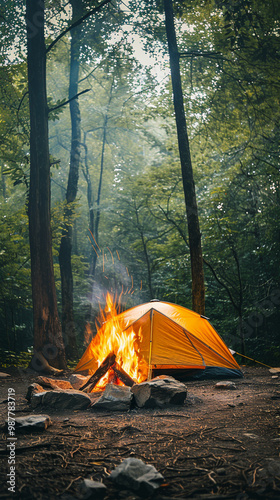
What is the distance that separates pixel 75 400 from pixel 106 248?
1850cm

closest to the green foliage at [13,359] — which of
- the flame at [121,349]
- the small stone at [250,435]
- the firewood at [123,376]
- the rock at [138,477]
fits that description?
the flame at [121,349]

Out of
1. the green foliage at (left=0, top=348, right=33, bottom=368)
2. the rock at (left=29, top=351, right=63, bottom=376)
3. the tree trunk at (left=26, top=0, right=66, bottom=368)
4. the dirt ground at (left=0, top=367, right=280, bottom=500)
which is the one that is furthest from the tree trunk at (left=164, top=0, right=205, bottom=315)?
the green foliage at (left=0, top=348, right=33, bottom=368)

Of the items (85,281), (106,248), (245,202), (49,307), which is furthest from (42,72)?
(106,248)

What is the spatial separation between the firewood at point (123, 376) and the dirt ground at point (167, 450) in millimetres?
1001

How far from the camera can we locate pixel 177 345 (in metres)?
6.83

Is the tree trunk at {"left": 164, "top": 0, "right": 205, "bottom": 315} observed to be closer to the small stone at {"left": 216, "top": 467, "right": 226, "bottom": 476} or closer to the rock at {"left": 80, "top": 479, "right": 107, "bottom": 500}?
the small stone at {"left": 216, "top": 467, "right": 226, "bottom": 476}

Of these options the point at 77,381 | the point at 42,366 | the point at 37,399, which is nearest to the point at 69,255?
the point at 42,366

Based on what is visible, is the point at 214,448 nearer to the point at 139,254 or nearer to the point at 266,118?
the point at 266,118

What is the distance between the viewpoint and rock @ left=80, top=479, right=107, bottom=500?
2.23 m

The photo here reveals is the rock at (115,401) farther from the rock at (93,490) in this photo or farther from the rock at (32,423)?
the rock at (93,490)

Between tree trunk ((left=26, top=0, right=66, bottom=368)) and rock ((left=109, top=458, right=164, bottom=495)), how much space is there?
5.98 metres

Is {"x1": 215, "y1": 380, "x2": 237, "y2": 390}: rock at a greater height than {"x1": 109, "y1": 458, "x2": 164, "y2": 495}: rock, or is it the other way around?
{"x1": 109, "y1": 458, "x2": 164, "y2": 495}: rock

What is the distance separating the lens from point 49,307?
27.2ft

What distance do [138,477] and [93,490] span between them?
1.01ft
